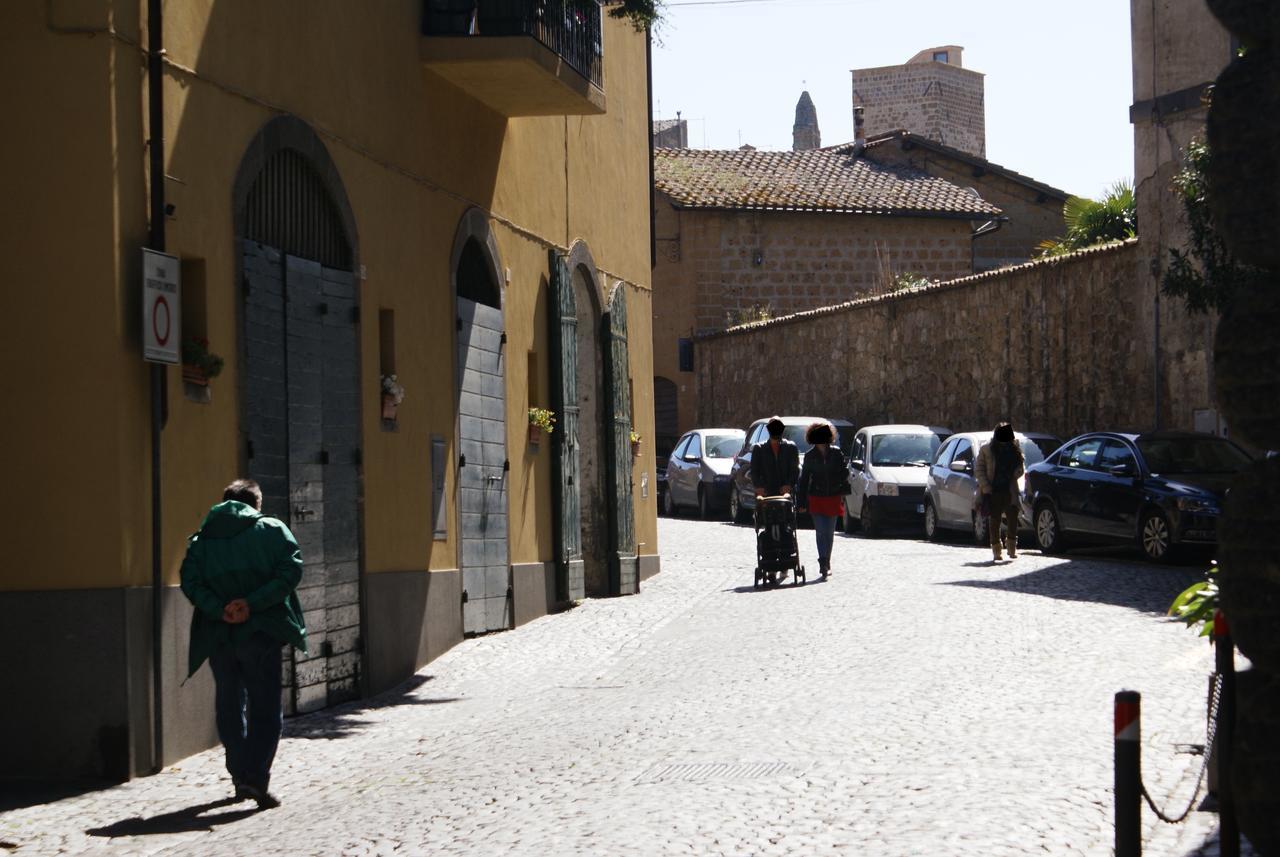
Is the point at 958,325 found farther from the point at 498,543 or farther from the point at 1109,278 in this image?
the point at 498,543

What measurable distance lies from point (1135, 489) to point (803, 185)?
30.4 m

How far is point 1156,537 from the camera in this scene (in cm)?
1966

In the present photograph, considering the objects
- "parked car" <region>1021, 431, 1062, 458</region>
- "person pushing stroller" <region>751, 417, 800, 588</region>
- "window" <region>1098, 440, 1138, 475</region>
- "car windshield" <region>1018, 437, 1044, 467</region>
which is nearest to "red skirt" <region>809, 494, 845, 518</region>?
"person pushing stroller" <region>751, 417, 800, 588</region>

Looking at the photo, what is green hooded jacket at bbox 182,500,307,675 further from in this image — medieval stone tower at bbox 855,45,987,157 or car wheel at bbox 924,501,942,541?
medieval stone tower at bbox 855,45,987,157

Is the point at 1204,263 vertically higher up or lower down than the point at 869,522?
higher up

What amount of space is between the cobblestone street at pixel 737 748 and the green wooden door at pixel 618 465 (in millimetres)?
3061

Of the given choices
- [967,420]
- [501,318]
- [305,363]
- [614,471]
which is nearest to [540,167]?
[501,318]

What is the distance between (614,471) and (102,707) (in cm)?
1071

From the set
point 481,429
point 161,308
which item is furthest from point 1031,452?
point 161,308

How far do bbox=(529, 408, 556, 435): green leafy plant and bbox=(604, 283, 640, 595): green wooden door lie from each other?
79.3 inches

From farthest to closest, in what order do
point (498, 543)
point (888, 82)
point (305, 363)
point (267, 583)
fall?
point (888, 82) < point (498, 543) < point (305, 363) < point (267, 583)

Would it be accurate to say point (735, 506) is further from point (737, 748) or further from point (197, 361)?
point (737, 748)

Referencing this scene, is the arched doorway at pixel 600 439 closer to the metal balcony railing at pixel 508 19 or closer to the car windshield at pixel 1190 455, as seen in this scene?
the metal balcony railing at pixel 508 19

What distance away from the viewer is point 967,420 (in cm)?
3241
